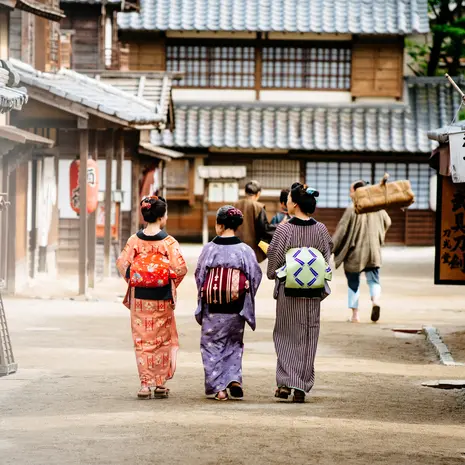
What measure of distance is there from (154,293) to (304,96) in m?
27.0

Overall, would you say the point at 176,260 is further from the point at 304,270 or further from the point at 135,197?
the point at 135,197

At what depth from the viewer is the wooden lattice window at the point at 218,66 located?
36.2 m

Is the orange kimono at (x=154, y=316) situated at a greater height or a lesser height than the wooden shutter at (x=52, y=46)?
lesser

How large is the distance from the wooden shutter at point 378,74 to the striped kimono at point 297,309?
2653 cm

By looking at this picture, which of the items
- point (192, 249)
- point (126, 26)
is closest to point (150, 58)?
point (126, 26)

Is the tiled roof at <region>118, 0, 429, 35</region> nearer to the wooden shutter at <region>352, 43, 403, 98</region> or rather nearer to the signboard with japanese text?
the wooden shutter at <region>352, 43, 403, 98</region>

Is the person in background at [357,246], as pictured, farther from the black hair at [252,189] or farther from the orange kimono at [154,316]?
the orange kimono at [154,316]

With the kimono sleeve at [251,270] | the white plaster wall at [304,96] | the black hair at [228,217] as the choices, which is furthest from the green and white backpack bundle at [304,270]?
the white plaster wall at [304,96]

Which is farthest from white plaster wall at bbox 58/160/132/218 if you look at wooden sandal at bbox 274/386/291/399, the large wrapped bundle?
wooden sandal at bbox 274/386/291/399

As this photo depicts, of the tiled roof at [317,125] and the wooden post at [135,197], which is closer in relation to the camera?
the wooden post at [135,197]

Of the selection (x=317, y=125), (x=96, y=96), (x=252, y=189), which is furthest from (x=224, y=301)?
(x=317, y=125)

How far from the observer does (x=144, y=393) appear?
380 inches

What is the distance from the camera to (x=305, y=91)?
36.2 metres

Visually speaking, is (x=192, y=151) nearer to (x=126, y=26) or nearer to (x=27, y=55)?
(x=126, y=26)
